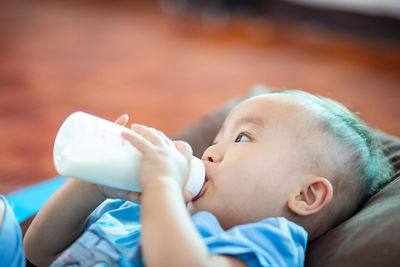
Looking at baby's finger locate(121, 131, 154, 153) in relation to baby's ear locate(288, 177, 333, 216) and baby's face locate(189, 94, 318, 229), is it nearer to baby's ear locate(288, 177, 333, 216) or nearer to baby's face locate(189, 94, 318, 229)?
baby's face locate(189, 94, 318, 229)

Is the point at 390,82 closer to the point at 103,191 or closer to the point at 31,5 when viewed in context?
the point at 103,191

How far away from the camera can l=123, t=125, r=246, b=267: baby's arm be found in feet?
2.03

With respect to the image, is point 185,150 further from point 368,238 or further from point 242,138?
point 368,238

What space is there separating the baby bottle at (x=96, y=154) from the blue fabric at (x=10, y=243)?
0.14 meters

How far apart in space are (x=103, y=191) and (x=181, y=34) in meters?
2.81

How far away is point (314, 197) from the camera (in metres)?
0.80

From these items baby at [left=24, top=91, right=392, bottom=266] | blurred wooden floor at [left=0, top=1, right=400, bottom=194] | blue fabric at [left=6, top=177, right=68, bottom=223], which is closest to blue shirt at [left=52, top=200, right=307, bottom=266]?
baby at [left=24, top=91, right=392, bottom=266]

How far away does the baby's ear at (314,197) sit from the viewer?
79cm

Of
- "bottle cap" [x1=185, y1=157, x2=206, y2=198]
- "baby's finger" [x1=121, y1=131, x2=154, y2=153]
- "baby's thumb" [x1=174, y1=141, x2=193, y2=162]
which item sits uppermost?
"baby's finger" [x1=121, y1=131, x2=154, y2=153]

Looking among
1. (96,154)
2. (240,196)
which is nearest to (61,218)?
(96,154)

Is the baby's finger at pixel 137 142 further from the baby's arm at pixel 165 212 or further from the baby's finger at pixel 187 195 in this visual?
the baby's finger at pixel 187 195

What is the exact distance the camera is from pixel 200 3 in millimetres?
3994

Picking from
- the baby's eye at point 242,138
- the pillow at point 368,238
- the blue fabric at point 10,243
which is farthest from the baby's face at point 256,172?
the blue fabric at point 10,243

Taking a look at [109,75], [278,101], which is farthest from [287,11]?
[278,101]
